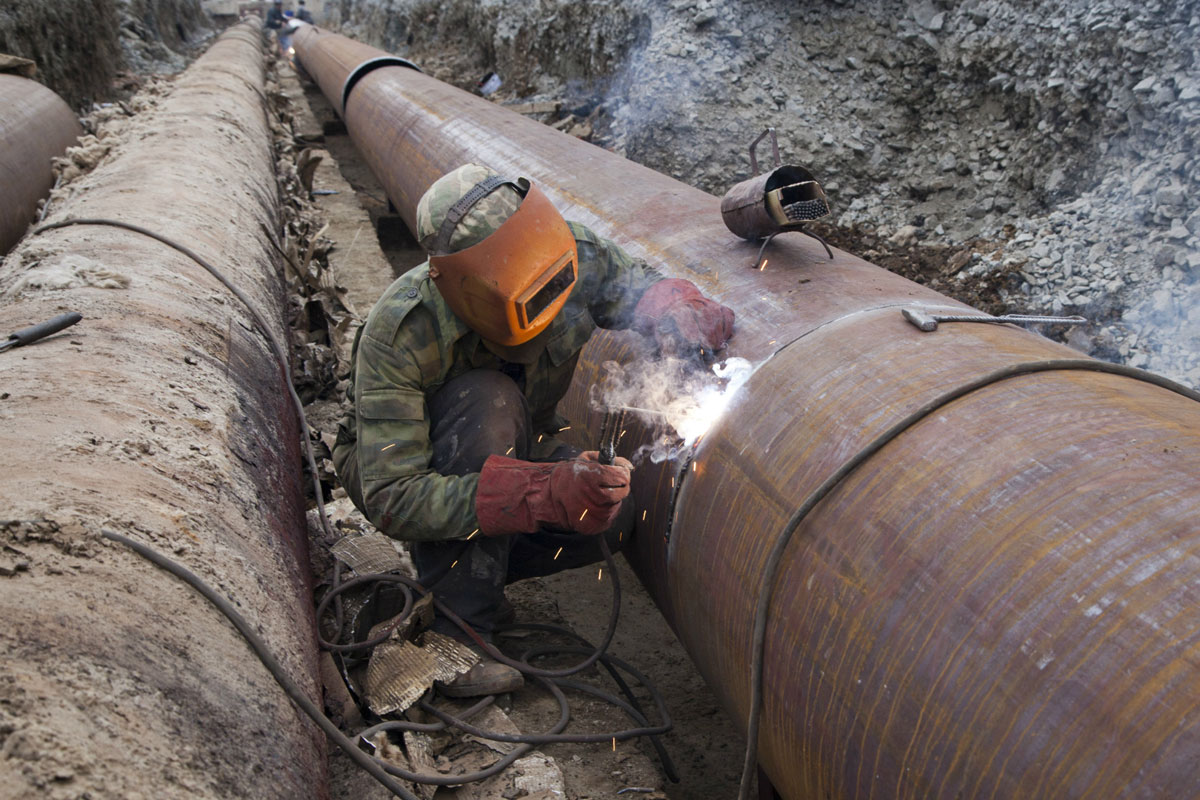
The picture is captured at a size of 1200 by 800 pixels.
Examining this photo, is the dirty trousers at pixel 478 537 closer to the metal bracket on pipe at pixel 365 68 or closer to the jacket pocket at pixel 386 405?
the jacket pocket at pixel 386 405

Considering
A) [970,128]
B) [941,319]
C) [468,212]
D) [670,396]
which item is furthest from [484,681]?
[970,128]

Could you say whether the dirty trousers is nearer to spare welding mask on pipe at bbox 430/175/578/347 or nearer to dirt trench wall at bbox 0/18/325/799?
spare welding mask on pipe at bbox 430/175/578/347

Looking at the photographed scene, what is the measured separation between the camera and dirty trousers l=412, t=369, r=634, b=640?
8.34ft

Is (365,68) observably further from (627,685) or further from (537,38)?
(627,685)

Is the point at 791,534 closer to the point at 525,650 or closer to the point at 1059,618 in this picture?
the point at 1059,618

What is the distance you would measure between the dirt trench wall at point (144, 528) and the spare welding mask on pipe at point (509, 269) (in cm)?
69

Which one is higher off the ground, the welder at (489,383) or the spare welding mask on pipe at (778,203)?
the spare welding mask on pipe at (778,203)

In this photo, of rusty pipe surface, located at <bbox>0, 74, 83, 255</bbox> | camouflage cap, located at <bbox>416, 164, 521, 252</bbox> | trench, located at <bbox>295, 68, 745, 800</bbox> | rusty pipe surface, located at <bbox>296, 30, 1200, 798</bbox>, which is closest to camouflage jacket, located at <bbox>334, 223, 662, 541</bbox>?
camouflage cap, located at <bbox>416, 164, 521, 252</bbox>

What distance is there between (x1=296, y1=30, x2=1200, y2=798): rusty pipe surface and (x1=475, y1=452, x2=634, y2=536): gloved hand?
20 cm

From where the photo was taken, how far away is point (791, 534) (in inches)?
69.3

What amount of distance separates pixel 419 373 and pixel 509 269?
1.52ft

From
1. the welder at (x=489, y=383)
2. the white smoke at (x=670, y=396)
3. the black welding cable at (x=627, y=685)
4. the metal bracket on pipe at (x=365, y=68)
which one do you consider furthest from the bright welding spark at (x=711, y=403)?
the metal bracket on pipe at (x=365, y=68)

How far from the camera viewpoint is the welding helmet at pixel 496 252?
7.22 ft

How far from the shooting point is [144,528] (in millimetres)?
1673
